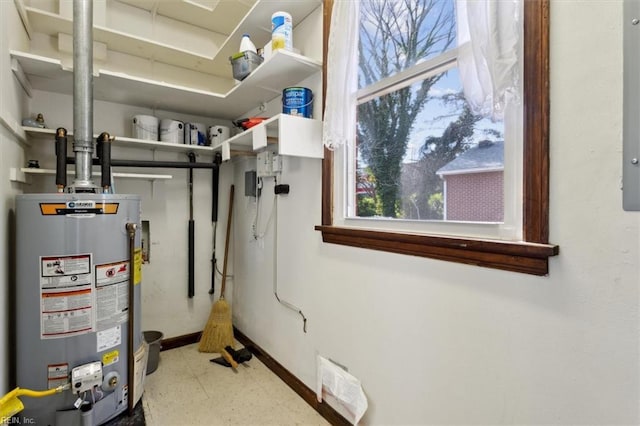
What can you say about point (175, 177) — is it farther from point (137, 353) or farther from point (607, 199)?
point (607, 199)

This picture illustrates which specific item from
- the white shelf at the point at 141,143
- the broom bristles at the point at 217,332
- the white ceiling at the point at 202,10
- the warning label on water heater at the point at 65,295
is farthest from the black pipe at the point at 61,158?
the broom bristles at the point at 217,332

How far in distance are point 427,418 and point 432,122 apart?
1.19 meters

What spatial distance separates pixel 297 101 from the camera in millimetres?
1623

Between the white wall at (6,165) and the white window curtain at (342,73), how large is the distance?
4.59 feet

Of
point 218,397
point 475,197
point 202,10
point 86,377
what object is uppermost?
point 202,10

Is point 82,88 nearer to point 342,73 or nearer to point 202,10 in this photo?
point 202,10

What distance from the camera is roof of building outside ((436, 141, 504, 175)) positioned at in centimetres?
101

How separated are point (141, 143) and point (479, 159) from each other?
2.23 meters

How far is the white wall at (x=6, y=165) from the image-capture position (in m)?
1.34

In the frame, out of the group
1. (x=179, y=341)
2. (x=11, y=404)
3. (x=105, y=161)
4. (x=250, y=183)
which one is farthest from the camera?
(x=179, y=341)

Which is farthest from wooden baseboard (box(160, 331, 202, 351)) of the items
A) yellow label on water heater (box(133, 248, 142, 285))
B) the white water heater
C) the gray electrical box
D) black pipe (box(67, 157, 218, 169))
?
black pipe (box(67, 157, 218, 169))

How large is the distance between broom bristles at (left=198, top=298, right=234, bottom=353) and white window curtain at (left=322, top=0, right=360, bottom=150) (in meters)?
1.86

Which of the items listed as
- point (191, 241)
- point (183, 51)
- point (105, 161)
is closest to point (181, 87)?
point (183, 51)

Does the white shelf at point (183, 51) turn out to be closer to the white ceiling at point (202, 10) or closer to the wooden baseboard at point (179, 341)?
the white ceiling at point (202, 10)
